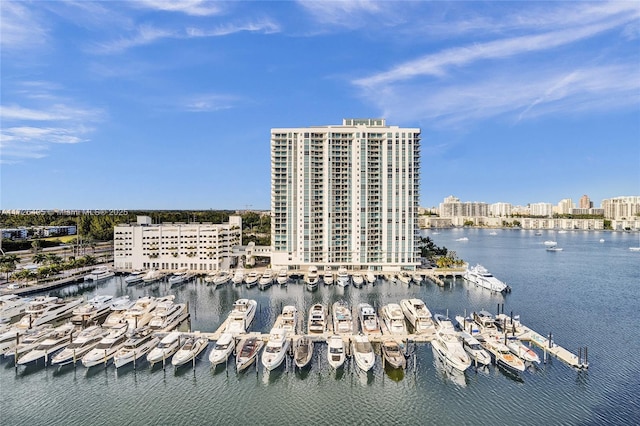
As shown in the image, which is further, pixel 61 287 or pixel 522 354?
pixel 61 287

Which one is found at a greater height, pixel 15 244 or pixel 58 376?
pixel 15 244

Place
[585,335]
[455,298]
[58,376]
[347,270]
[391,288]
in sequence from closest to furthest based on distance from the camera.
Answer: [58,376]
[585,335]
[455,298]
[391,288]
[347,270]

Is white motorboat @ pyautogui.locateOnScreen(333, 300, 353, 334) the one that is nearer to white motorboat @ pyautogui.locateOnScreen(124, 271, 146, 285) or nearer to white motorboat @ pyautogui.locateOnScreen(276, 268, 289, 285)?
white motorboat @ pyautogui.locateOnScreen(276, 268, 289, 285)

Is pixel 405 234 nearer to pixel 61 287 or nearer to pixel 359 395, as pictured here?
pixel 359 395

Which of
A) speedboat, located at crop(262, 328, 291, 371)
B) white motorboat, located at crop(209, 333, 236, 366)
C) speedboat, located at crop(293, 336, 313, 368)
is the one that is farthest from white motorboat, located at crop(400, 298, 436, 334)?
white motorboat, located at crop(209, 333, 236, 366)

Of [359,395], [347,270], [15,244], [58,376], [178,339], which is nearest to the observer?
[359,395]

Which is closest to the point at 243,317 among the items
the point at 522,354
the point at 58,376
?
the point at 58,376

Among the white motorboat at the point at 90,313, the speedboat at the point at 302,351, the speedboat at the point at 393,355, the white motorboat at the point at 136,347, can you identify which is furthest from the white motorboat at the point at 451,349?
the white motorboat at the point at 90,313

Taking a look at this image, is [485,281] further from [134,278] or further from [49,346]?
[134,278]
